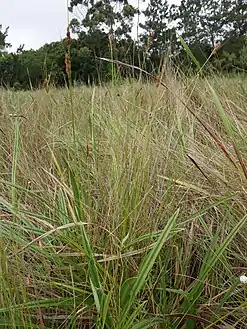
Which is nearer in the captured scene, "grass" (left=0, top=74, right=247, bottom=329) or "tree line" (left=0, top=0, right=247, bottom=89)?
"grass" (left=0, top=74, right=247, bottom=329)

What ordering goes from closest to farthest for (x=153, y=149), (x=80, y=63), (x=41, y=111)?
(x=153, y=149), (x=41, y=111), (x=80, y=63)

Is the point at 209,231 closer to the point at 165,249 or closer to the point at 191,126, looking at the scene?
the point at 165,249

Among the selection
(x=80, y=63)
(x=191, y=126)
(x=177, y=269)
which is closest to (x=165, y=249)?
(x=177, y=269)

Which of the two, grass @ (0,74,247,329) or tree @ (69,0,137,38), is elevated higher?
tree @ (69,0,137,38)

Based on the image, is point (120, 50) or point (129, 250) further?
point (120, 50)

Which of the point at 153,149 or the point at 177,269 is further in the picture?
the point at 153,149

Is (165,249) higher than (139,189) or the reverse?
the reverse

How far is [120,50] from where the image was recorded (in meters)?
1.67

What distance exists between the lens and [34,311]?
23.5 inches

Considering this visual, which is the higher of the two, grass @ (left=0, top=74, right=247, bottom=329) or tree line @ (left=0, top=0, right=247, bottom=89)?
tree line @ (left=0, top=0, right=247, bottom=89)

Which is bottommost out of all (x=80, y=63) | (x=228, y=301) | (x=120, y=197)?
(x=228, y=301)

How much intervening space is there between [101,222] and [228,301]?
25 centimetres

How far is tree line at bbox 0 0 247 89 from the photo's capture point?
1.24 metres

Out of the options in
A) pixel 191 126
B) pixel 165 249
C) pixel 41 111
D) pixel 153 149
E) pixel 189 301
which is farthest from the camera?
pixel 41 111
